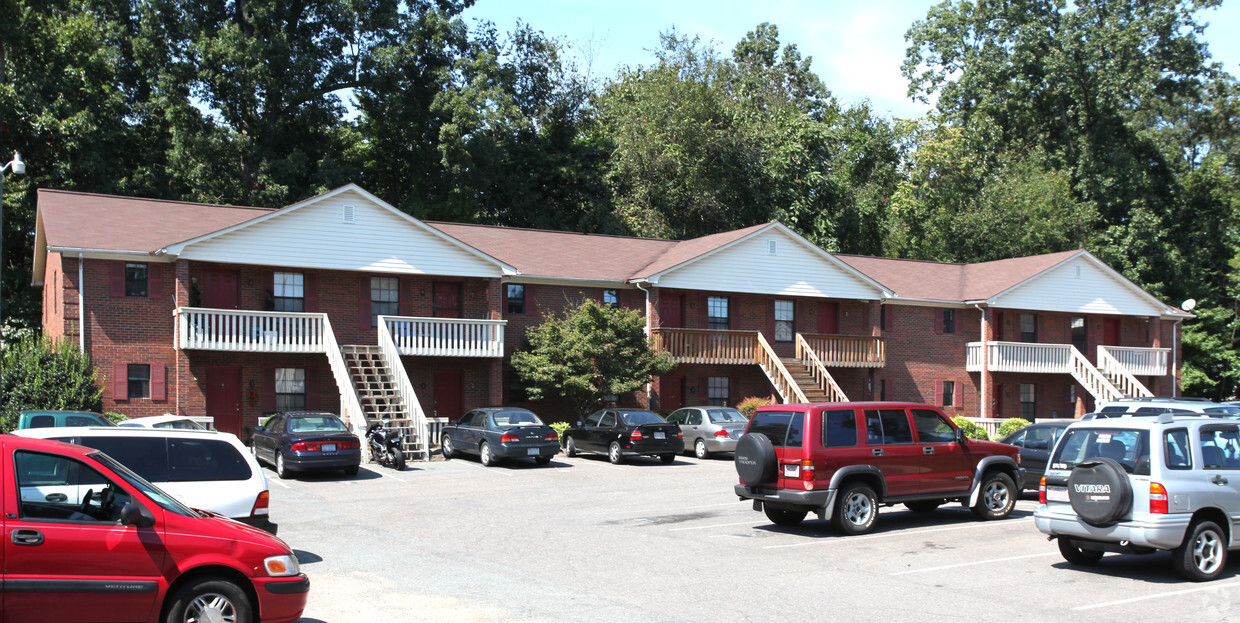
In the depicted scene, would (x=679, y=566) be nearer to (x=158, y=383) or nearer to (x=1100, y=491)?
(x=1100, y=491)

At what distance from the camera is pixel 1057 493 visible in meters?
11.9

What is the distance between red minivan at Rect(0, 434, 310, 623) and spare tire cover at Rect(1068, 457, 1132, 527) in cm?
850

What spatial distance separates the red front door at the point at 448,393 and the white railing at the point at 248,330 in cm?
442

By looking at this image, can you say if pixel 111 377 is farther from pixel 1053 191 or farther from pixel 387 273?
pixel 1053 191

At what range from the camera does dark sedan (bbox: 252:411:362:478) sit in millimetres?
21656

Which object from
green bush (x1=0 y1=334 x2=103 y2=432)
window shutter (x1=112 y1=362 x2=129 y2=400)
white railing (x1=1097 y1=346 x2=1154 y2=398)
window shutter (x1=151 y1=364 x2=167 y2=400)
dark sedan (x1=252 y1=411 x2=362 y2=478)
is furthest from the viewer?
white railing (x1=1097 y1=346 x2=1154 y2=398)

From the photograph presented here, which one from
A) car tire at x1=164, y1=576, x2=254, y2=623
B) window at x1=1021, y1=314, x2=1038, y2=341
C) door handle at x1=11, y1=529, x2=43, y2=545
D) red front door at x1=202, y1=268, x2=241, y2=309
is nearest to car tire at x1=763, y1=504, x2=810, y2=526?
car tire at x1=164, y1=576, x2=254, y2=623

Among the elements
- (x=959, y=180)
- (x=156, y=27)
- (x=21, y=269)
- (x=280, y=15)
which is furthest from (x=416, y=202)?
(x=959, y=180)

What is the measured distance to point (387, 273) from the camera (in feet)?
101

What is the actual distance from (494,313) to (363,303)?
3978 millimetres

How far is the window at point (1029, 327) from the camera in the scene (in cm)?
4150

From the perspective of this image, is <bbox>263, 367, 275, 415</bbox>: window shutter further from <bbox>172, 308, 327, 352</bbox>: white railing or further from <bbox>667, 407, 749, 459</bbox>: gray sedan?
<bbox>667, 407, 749, 459</bbox>: gray sedan

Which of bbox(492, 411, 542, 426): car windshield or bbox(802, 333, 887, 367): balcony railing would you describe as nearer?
bbox(492, 411, 542, 426): car windshield

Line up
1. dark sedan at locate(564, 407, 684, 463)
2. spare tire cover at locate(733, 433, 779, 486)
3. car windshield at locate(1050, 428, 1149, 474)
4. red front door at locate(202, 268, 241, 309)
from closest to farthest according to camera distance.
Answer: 1. car windshield at locate(1050, 428, 1149, 474)
2. spare tire cover at locate(733, 433, 779, 486)
3. dark sedan at locate(564, 407, 684, 463)
4. red front door at locate(202, 268, 241, 309)
